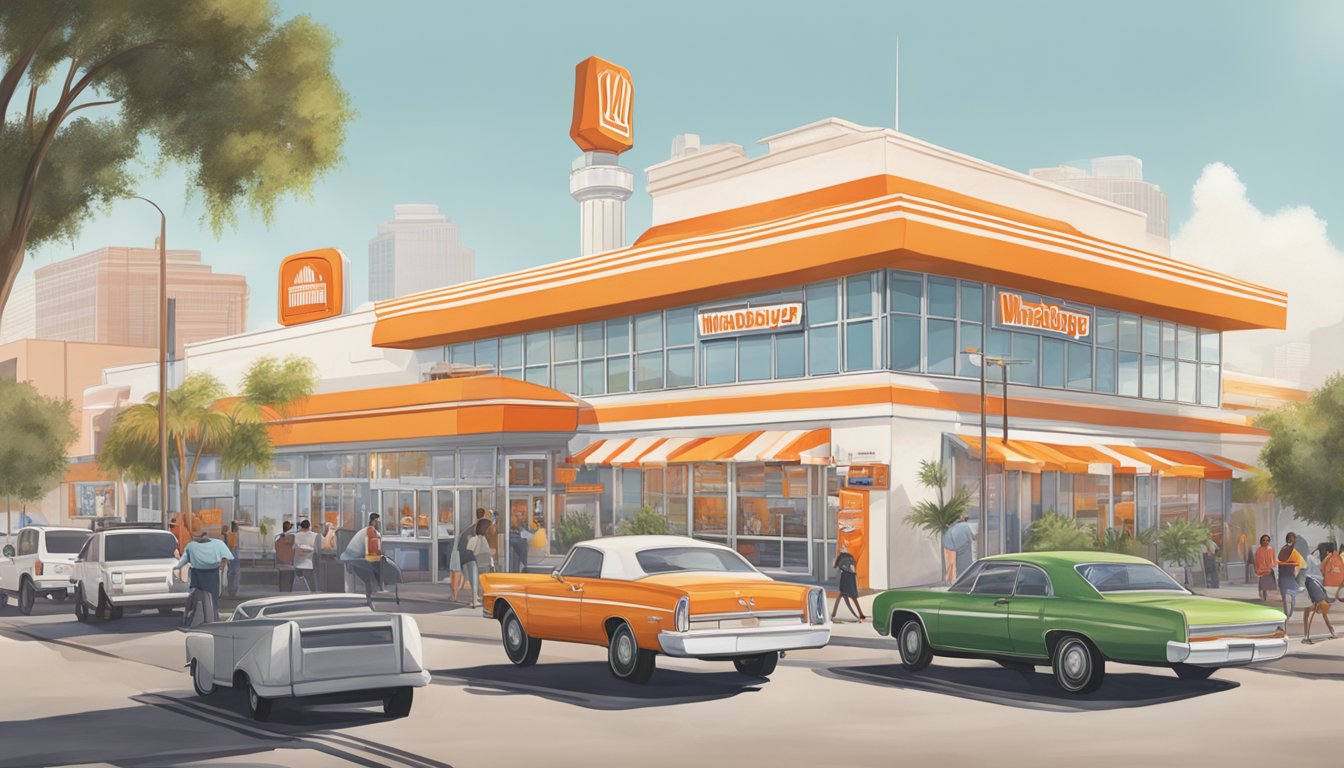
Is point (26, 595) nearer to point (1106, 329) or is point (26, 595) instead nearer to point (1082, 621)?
point (1082, 621)

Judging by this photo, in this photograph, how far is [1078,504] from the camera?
35188mm

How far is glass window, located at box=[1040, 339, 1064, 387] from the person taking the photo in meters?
35.2

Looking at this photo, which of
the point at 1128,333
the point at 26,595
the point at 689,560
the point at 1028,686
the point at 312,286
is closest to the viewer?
the point at 1028,686

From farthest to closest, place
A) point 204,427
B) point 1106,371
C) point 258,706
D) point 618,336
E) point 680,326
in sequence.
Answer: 1. point 618,336
2. point 204,427
3. point 1106,371
4. point 680,326
5. point 258,706

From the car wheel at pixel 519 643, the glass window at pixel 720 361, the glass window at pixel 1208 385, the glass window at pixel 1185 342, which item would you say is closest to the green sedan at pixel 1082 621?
the car wheel at pixel 519 643

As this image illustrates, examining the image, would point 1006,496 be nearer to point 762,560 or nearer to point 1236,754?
point 762,560

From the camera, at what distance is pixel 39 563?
93.6 ft

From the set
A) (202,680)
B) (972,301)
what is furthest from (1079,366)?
(202,680)

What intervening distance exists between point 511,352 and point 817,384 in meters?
12.8

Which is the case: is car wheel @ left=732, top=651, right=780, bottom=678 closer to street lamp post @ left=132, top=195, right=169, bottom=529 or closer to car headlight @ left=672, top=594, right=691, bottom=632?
car headlight @ left=672, top=594, right=691, bottom=632

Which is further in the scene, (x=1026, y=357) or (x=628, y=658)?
(x=1026, y=357)

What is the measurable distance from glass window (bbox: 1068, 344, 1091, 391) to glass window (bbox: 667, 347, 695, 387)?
371 inches

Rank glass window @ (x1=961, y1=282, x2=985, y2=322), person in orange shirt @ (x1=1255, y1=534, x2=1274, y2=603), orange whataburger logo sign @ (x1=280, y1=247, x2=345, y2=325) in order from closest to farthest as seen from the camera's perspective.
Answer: person in orange shirt @ (x1=1255, y1=534, x2=1274, y2=603)
glass window @ (x1=961, y1=282, x2=985, y2=322)
orange whataburger logo sign @ (x1=280, y1=247, x2=345, y2=325)

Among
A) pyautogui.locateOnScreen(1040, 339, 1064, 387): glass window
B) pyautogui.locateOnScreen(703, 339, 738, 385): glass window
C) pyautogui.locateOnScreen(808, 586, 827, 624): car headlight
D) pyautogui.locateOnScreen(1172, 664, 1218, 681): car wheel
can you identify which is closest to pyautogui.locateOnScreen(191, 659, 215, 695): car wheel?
pyautogui.locateOnScreen(808, 586, 827, 624): car headlight
